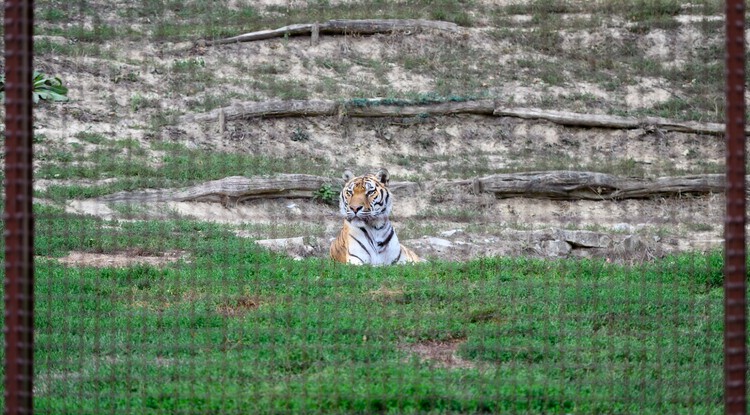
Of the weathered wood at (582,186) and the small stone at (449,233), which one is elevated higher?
the weathered wood at (582,186)

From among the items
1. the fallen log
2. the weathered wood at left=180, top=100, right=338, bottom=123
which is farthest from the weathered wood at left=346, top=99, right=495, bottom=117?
the fallen log

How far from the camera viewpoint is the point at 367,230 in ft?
33.0

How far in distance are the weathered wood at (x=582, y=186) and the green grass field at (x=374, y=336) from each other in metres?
5.23

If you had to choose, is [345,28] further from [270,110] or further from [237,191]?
[237,191]

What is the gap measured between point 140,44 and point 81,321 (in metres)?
11.3

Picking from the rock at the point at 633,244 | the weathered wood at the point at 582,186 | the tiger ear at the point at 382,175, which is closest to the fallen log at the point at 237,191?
the weathered wood at the point at 582,186

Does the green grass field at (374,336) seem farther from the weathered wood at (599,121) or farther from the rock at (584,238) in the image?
the weathered wood at (599,121)

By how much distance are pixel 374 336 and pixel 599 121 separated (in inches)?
440

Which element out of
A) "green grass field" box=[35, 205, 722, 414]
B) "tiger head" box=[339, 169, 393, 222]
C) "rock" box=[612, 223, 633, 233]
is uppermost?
"tiger head" box=[339, 169, 393, 222]

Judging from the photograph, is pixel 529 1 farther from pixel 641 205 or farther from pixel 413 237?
pixel 413 237

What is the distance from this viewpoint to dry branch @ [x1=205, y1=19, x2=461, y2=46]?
17.5 meters

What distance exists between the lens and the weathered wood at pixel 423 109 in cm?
1577

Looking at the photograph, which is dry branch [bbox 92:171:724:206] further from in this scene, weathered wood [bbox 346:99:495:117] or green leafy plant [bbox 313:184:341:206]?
weathered wood [bbox 346:99:495:117]

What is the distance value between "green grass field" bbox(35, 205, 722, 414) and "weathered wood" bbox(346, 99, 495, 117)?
7204 mm
